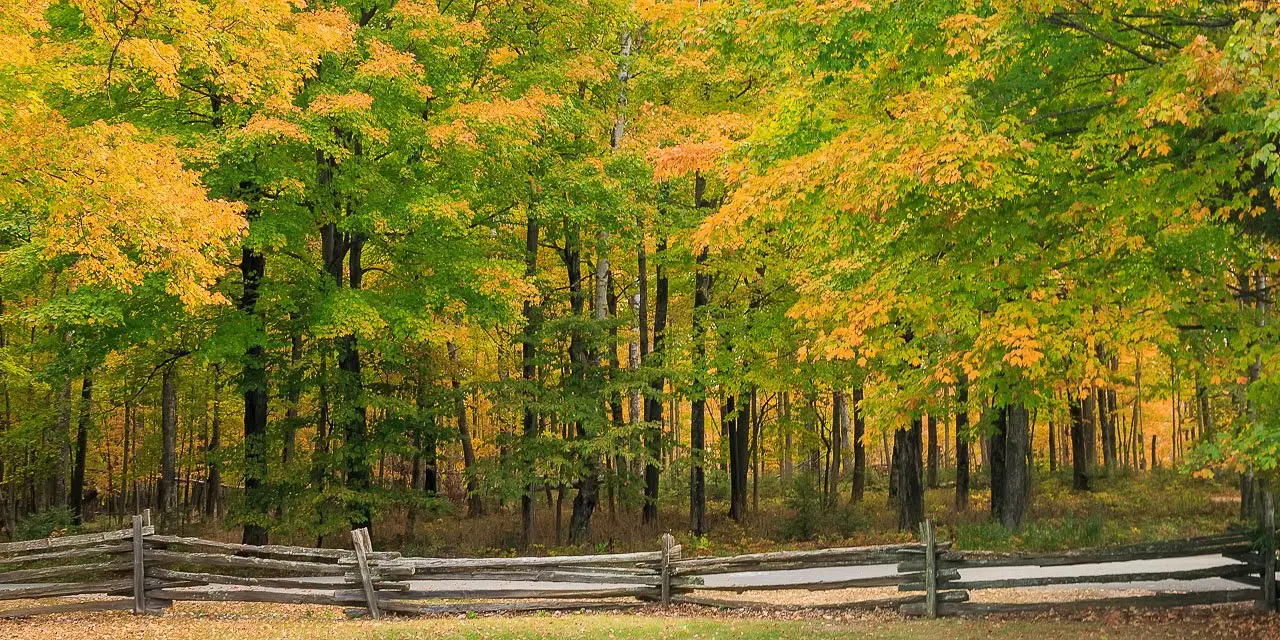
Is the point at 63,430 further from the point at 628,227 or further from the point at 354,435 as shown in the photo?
the point at 628,227

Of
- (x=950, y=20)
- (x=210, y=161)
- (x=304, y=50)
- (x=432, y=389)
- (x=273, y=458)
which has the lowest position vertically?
(x=273, y=458)

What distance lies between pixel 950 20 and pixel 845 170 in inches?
61.6

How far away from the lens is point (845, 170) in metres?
8.60

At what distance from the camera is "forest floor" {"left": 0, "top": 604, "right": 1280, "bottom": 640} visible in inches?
411

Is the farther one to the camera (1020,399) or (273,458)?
(273,458)

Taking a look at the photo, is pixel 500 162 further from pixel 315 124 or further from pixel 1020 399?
pixel 1020 399

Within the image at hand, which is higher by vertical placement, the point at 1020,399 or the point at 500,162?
the point at 500,162

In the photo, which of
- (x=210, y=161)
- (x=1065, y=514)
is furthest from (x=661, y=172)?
(x=1065, y=514)

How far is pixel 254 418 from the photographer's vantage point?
20391 millimetres

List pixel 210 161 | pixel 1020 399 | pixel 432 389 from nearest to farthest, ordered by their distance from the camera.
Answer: pixel 1020 399 < pixel 210 161 < pixel 432 389

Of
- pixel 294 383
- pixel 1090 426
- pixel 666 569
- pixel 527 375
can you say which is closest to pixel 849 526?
pixel 527 375

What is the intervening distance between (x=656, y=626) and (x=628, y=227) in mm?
11753

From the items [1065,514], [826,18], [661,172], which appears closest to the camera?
[826,18]

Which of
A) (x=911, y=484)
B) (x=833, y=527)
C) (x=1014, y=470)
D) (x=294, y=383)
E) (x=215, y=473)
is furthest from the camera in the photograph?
(x=215, y=473)
